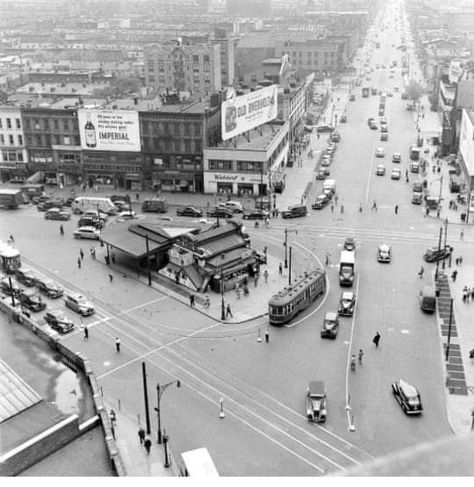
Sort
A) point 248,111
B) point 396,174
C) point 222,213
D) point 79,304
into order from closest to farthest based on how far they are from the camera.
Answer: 1. point 79,304
2. point 222,213
3. point 396,174
4. point 248,111

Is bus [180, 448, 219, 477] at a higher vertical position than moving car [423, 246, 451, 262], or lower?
higher

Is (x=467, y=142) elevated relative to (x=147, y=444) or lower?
elevated

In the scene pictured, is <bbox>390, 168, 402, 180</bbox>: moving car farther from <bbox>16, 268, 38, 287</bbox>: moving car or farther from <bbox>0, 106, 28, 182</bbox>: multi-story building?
<bbox>16, 268, 38, 287</bbox>: moving car

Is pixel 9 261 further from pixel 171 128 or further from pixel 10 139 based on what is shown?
pixel 10 139

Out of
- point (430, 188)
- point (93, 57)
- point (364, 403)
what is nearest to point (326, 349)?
point (364, 403)

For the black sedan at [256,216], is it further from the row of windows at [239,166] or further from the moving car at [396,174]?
the moving car at [396,174]

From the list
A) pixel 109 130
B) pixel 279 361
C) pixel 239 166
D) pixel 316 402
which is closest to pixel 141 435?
pixel 316 402

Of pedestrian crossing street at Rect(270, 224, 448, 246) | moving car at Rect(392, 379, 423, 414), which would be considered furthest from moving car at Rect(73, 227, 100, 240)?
moving car at Rect(392, 379, 423, 414)
